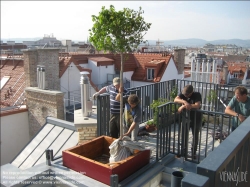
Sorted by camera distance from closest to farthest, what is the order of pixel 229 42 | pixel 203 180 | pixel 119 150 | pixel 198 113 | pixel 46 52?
pixel 203 180, pixel 119 150, pixel 198 113, pixel 229 42, pixel 46 52

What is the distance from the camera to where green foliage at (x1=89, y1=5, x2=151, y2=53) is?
3557 mm

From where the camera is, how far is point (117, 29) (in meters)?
3.60

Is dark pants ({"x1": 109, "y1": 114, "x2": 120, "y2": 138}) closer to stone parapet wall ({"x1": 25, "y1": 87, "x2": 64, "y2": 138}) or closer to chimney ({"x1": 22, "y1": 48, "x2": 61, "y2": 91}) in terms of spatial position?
stone parapet wall ({"x1": 25, "y1": 87, "x2": 64, "y2": 138})

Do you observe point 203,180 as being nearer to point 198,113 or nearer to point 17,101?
point 198,113

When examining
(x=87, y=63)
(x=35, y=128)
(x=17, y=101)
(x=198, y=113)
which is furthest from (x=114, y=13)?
(x=87, y=63)

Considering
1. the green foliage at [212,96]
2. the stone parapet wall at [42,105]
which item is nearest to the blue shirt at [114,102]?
the green foliage at [212,96]

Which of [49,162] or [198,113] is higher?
[198,113]

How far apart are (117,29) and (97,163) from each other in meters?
1.98

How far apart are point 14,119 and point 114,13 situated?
11.7m

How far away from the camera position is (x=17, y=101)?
1464 centimetres

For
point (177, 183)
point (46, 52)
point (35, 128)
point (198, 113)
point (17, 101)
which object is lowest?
point (35, 128)

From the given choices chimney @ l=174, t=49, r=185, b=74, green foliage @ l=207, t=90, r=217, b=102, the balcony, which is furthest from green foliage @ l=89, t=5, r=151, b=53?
chimney @ l=174, t=49, r=185, b=74

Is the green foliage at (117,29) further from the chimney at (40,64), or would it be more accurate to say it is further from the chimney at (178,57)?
the chimney at (178,57)

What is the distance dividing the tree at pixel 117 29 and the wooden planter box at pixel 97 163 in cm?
168
